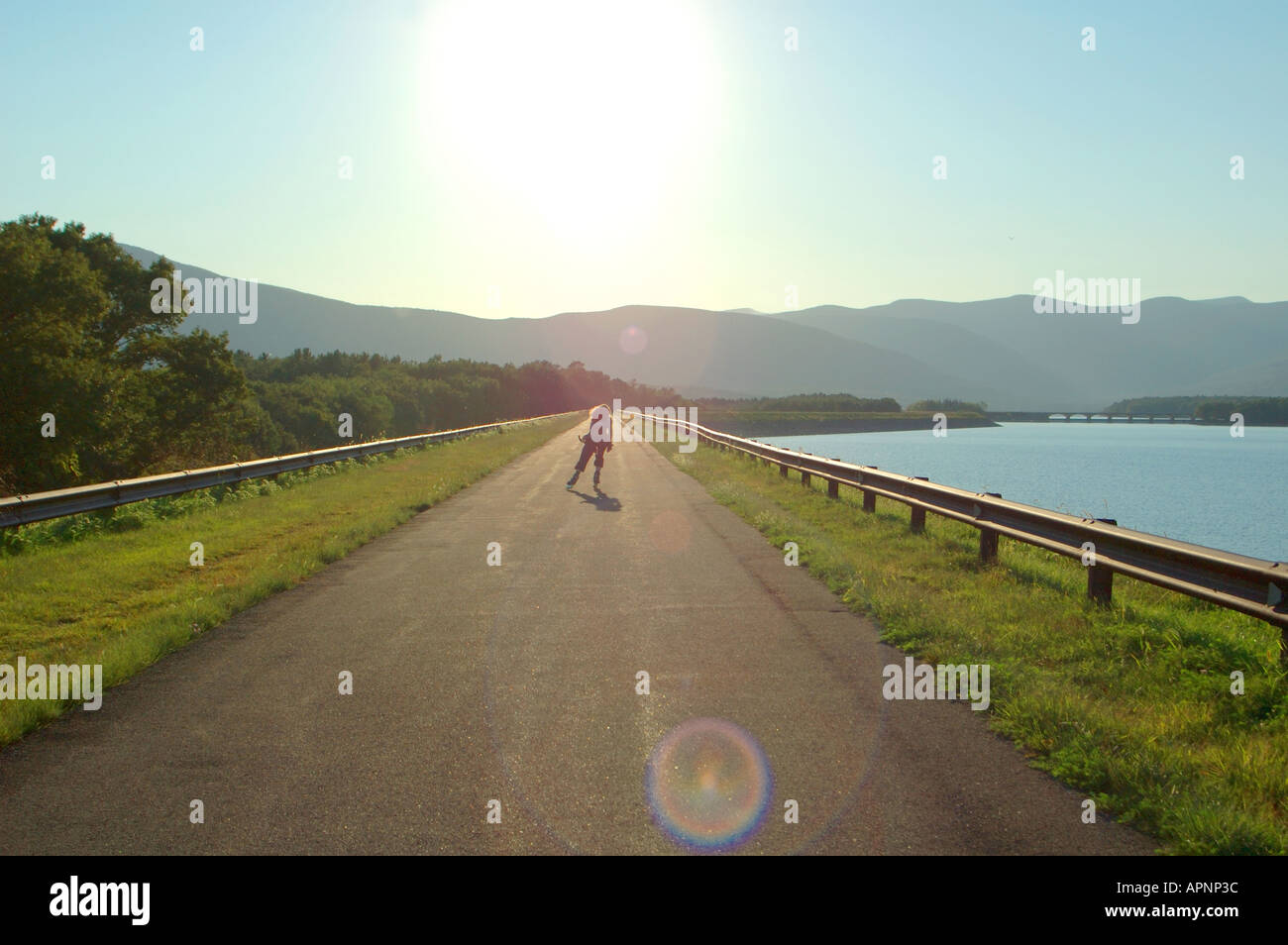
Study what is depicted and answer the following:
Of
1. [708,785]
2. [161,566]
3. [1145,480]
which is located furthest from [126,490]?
[1145,480]

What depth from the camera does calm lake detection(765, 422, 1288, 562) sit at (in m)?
14.3

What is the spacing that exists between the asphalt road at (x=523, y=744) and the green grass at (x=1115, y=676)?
261 millimetres

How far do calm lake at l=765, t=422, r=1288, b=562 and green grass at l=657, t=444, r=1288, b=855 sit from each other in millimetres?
4941

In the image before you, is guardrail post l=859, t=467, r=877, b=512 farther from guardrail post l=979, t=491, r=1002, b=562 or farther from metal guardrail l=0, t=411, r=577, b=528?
metal guardrail l=0, t=411, r=577, b=528

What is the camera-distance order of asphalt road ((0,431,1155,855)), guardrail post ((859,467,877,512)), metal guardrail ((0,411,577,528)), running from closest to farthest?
1. asphalt road ((0,431,1155,855))
2. metal guardrail ((0,411,577,528))
3. guardrail post ((859,467,877,512))

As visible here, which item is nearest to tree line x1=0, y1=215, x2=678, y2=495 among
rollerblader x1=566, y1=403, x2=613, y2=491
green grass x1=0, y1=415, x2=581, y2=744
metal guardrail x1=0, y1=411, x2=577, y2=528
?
metal guardrail x1=0, y1=411, x2=577, y2=528

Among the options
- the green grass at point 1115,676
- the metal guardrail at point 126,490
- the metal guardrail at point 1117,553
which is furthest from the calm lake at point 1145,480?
the metal guardrail at point 126,490

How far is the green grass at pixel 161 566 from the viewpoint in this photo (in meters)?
6.88

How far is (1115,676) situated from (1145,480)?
19304 mm

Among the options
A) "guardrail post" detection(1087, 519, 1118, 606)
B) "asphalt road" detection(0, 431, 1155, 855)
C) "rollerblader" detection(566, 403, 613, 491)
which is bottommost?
"asphalt road" detection(0, 431, 1155, 855)

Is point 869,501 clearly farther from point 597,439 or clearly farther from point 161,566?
point 161,566

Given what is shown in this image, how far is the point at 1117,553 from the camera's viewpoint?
725cm

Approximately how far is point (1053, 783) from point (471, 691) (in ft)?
11.4
